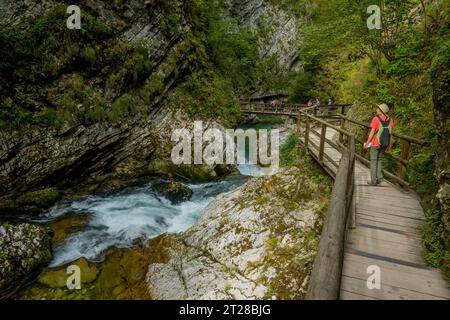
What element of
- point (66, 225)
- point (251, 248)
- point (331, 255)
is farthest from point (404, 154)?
point (66, 225)

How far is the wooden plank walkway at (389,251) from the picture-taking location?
355 cm

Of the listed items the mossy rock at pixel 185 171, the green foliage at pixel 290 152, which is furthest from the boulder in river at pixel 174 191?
the green foliage at pixel 290 152

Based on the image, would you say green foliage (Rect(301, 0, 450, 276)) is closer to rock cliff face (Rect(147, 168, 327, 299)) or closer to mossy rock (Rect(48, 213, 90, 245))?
rock cliff face (Rect(147, 168, 327, 299))

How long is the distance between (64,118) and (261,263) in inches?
410

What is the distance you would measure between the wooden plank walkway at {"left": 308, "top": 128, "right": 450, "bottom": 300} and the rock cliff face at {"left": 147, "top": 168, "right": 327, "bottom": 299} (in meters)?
1.03

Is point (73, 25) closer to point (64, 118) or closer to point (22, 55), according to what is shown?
point (22, 55)

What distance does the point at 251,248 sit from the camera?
6367 millimetres

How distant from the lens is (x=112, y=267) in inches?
308

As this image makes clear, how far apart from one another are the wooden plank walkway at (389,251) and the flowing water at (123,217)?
19.8 ft

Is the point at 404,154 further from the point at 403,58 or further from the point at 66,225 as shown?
the point at 66,225

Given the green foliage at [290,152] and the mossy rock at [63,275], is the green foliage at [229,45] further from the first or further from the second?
the mossy rock at [63,275]

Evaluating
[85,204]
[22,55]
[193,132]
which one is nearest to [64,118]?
[22,55]

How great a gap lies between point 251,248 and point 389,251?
2800 millimetres

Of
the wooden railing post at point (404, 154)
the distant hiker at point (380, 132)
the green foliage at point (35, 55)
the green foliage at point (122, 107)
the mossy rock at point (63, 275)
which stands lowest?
the mossy rock at point (63, 275)
